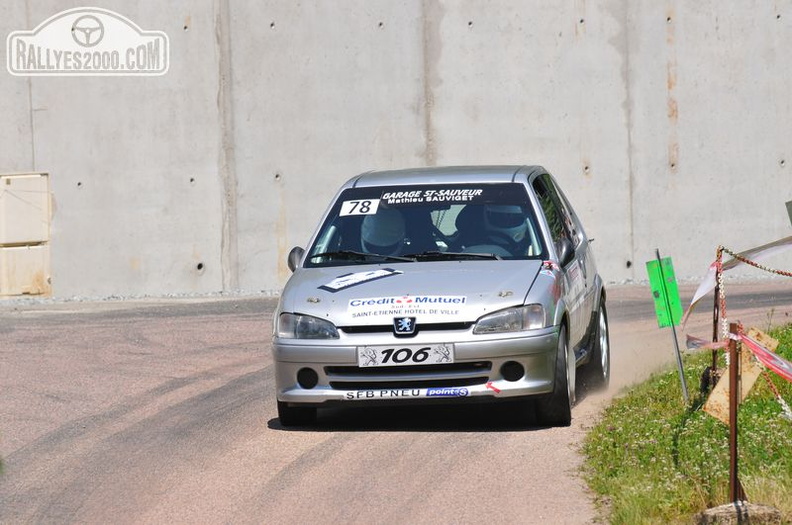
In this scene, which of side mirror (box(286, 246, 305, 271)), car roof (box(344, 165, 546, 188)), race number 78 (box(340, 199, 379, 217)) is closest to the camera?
side mirror (box(286, 246, 305, 271))

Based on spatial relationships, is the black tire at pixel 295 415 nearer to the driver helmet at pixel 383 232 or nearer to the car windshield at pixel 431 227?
the car windshield at pixel 431 227

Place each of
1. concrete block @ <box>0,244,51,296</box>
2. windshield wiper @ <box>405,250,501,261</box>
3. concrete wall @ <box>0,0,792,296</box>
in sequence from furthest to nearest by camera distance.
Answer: concrete wall @ <box>0,0,792,296</box>, concrete block @ <box>0,244,51,296</box>, windshield wiper @ <box>405,250,501,261</box>

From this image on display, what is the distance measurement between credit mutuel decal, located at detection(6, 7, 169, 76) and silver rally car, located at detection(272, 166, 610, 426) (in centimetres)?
926

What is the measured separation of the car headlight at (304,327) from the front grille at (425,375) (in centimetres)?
26

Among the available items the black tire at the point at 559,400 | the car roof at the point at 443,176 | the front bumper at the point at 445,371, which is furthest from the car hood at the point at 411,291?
the car roof at the point at 443,176

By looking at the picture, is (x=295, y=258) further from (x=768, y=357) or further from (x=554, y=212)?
(x=768, y=357)

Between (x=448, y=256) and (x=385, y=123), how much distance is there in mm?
9509

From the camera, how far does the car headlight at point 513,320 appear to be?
26.8 feet

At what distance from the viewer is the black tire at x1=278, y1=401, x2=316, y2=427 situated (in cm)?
879

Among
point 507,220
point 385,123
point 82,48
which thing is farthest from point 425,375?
point 82,48

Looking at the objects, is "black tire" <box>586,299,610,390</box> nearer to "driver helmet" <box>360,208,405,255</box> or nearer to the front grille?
"driver helmet" <box>360,208,405,255</box>

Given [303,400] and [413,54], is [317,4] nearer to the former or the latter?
[413,54]

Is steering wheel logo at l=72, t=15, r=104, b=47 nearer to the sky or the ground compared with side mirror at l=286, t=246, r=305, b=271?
nearer to the sky

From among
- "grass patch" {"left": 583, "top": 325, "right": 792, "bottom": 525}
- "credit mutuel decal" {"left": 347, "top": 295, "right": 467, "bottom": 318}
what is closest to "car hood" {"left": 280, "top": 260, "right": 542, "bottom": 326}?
"credit mutuel decal" {"left": 347, "top": 295, "right": 467, "bottom": 318}
